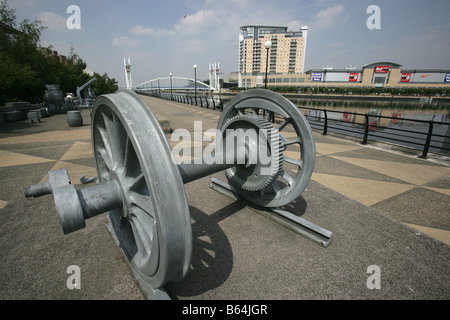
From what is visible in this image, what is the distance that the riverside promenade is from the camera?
2152 mm

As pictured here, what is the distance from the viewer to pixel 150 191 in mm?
1429

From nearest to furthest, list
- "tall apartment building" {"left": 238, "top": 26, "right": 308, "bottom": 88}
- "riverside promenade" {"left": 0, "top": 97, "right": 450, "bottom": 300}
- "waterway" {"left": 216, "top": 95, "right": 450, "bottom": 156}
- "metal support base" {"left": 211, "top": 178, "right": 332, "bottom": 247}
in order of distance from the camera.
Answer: "riverside promenade" {"left": 0, "top": 97, "right": 450, "bottom": 300} < "metal support base" {"left": 211, "top": 178, "right": 332, "bottom": 247} < "waterway" {"left": 216, "top": 95, "right": 450, "bottom": 156} < "tall apartment building" {"left": 238, "top": 26, "right": 308, "bottom": 88}

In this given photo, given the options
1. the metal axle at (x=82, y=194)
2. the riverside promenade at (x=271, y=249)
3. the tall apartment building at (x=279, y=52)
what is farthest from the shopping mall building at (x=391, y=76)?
the metal axle at (x=82, y=194)

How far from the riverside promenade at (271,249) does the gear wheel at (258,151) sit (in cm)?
62

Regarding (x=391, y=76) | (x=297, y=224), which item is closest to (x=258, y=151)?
(x=297, y=224)

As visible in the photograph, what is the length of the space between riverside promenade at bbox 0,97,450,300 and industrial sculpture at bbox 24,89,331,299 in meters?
0.29

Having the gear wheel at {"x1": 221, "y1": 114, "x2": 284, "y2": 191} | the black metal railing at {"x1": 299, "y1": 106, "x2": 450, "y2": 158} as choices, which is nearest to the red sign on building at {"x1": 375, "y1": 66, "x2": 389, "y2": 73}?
the black metal railing at {"x1": 299, "y1": 106, "x2": 450, "y2": 158}

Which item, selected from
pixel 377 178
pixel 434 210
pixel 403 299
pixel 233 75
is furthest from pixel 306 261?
pixel 233 75

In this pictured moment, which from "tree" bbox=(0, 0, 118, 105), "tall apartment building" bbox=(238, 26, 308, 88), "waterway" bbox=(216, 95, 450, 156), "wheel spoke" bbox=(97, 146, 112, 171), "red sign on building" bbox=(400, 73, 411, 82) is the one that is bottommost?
"waterway" bbox=(216, 95, 450, 156)

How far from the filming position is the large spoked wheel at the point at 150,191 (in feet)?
4.71

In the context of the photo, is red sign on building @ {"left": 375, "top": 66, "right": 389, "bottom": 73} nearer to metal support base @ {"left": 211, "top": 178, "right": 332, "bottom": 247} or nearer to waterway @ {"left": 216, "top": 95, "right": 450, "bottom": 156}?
waterway @ {"left": 216, "top": 95, "right": 450, "bottom": 156}

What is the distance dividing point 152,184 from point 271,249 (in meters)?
1.90

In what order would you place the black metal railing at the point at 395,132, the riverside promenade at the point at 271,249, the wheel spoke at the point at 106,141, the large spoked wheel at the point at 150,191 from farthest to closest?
the black metal railing at the point at 395,132
the wheel spoke at the point at 106,141
the riverside promenade at the point at 271,249
the large spoked wheel at the point at 150,191

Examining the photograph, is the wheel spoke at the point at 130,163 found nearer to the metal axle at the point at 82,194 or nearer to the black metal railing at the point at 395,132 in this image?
the metal axle at the point at 82,194
